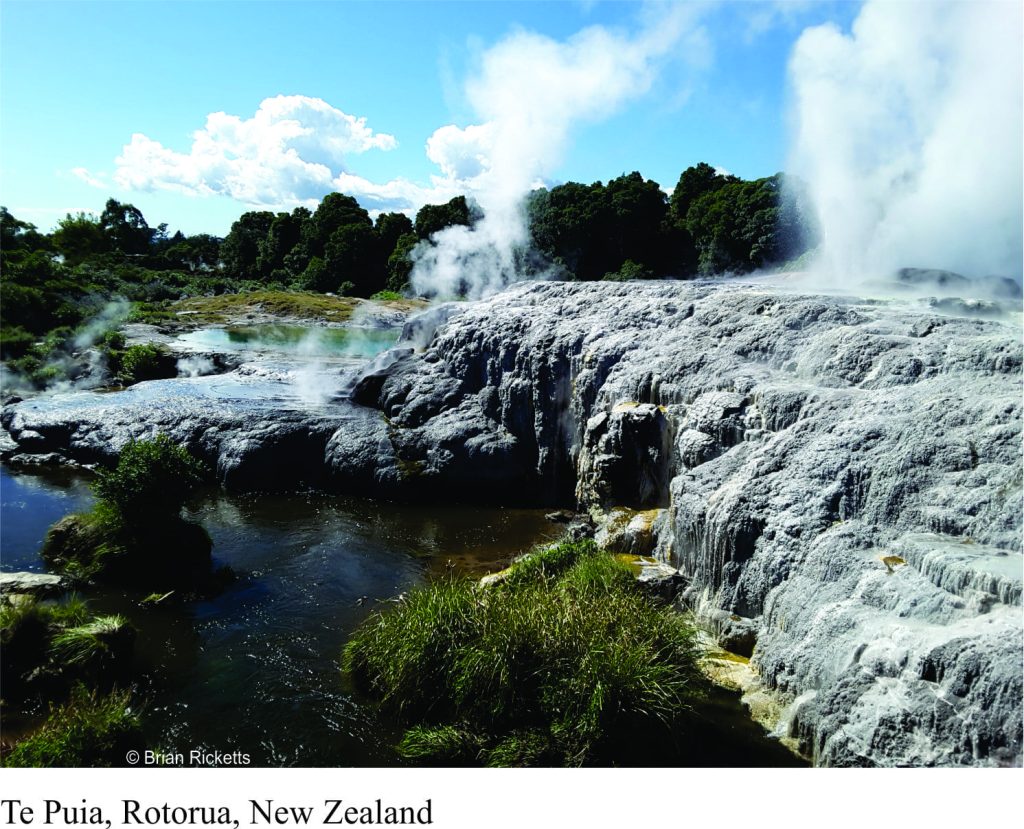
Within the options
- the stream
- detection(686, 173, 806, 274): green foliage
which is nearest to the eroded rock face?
the stream

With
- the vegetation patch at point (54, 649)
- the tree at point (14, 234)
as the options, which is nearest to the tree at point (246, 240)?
the tree at point (14, 234)

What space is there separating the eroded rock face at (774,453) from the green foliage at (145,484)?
5892 millimetres

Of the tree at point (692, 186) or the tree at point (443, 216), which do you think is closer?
the tree at point (692, 186)

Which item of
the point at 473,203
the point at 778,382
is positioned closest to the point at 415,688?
the point at 778,382

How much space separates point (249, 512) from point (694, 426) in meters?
12.1

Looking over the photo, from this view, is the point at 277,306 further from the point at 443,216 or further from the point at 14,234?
the point at 14,234

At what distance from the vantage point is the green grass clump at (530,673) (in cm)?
882

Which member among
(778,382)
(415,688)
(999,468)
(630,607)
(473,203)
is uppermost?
(473,203)

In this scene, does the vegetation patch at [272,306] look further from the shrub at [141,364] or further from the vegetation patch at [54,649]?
the vegetation patch at [54,649]

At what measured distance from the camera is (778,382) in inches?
552

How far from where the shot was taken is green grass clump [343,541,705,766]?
28.9 feet

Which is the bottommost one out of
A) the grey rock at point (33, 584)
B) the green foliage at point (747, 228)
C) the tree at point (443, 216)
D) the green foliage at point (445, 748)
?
the green foliage at point (445, 748)

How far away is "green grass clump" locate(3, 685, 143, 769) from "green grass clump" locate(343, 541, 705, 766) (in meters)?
3.28
